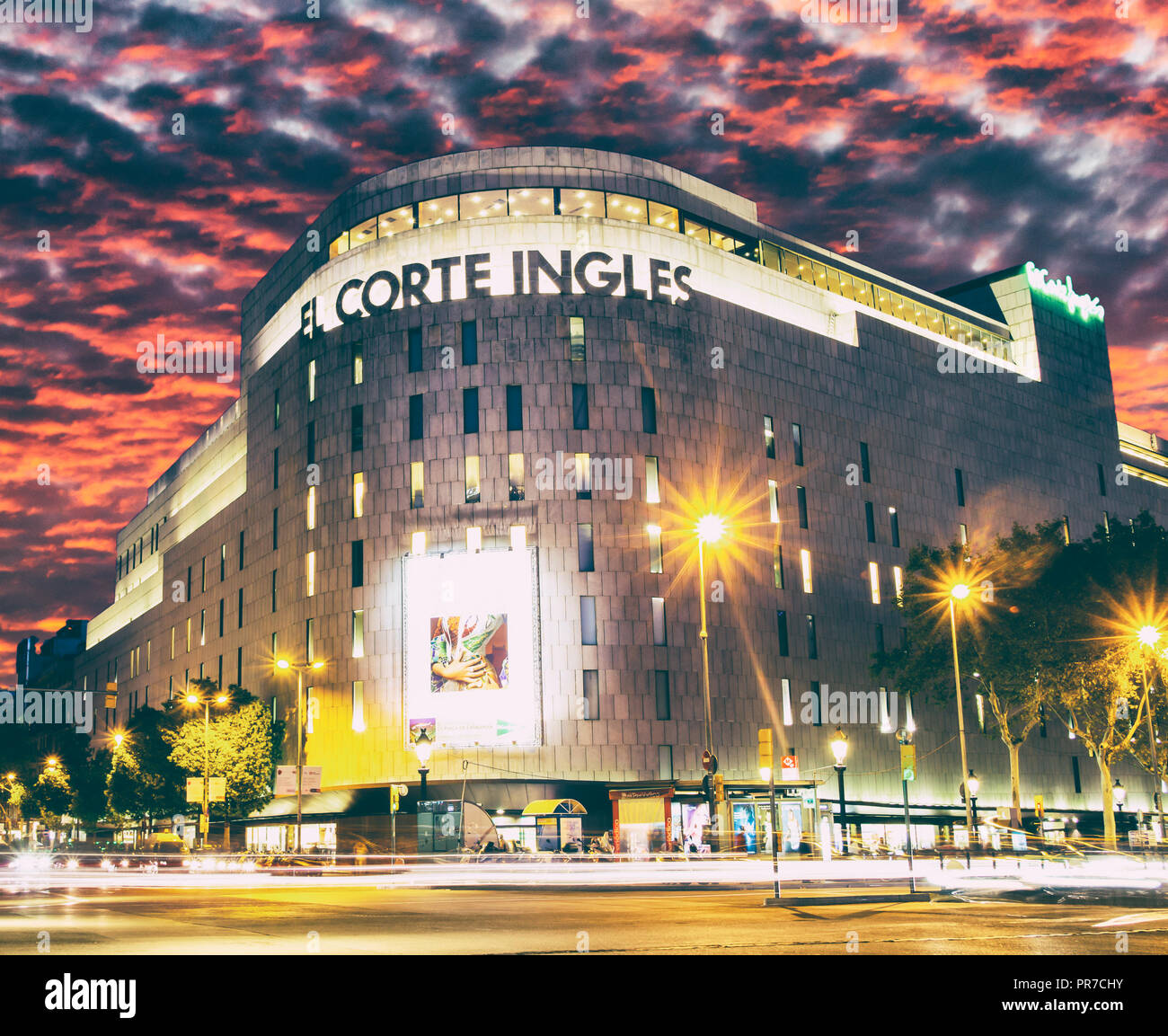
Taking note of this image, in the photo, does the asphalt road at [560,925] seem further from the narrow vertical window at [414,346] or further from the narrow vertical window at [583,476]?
the narrow vertical window at [414,346]

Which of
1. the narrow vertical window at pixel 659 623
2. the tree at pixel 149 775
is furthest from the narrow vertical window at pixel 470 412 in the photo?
the tree at pixel 149 775

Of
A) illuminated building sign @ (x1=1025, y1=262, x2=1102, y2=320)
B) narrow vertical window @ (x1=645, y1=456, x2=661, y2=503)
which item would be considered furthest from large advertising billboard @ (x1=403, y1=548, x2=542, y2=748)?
illuminated building sign @ (x1=1025, y1=262, x2=1102, y2=320)

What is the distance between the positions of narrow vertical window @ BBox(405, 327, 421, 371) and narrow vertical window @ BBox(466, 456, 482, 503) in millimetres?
6816

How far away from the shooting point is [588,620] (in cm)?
Answer: 6838

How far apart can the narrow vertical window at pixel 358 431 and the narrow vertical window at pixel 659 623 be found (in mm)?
20463

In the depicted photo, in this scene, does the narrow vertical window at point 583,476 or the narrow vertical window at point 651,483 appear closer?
the narrow vertical window at point 583,476

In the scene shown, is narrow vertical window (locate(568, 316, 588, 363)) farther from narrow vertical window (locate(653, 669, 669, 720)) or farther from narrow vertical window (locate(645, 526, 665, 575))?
narrow vertical window (locate(653, 669, 669, 720))

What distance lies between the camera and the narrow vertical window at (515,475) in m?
69.1

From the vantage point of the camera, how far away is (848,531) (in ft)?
277

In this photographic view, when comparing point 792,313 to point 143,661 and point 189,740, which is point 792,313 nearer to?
point 189,740

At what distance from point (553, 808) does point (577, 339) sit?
2723 cm

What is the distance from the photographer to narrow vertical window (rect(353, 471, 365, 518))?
7269 cm
